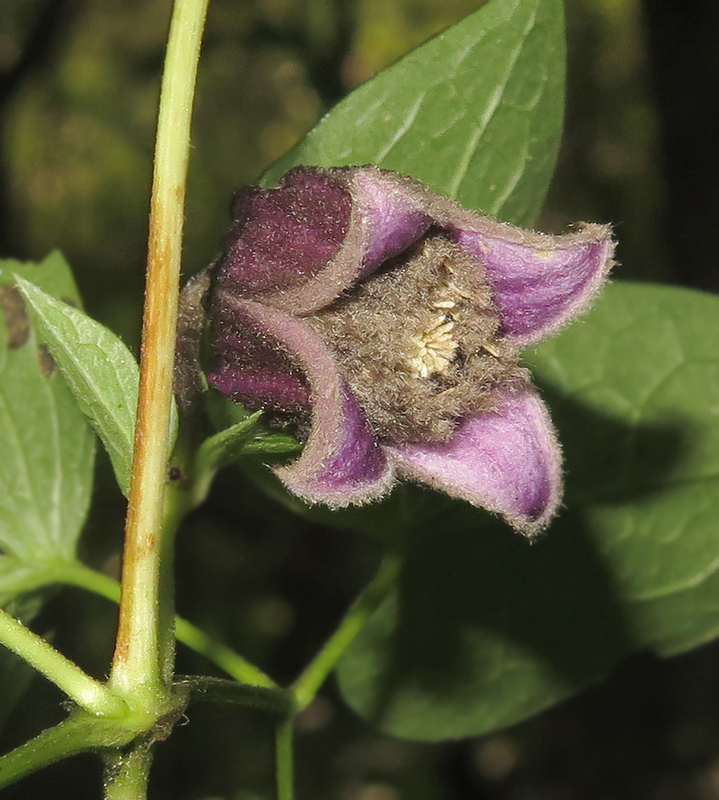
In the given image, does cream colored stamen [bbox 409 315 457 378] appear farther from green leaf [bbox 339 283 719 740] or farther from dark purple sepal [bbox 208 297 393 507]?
green leaf [bbox 339 283 719 740]

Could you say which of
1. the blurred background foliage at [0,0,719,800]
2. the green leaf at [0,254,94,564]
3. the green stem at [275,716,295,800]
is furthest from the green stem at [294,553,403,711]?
the blurred background foliage at [0,0,719,800]

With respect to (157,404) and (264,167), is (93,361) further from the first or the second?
(264,167)

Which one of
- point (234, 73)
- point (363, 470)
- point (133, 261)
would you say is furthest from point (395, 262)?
point (234, 73)

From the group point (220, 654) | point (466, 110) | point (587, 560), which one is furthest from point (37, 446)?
point (587, 560)

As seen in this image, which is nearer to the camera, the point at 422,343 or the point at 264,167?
the point at 422,343

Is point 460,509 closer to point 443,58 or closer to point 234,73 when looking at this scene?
point 443,58
